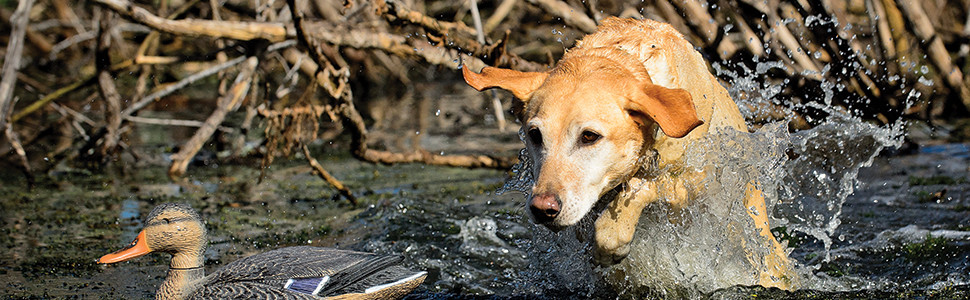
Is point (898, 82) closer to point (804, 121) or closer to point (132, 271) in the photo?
point (804, 121)

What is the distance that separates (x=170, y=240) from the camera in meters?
4.55

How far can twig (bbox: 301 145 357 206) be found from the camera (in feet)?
20.1

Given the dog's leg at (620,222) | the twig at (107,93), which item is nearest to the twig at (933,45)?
the dog's leg at (620,222)

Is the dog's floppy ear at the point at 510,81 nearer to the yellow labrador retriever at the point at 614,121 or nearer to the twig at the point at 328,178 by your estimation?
the yellow labrador retriever at the point at 614,121

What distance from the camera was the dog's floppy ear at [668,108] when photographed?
3.43m

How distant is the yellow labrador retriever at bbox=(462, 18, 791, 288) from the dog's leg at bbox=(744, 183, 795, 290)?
45cm

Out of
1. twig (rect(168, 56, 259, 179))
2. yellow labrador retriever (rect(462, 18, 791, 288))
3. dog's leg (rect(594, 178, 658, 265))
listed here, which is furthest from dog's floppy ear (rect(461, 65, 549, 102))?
twig (rect(168, 56, 259, 179))

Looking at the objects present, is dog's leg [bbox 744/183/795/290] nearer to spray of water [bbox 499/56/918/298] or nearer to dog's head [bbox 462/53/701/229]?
spray of water [bbox 499/56/918/298]

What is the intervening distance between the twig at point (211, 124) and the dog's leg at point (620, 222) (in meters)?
4.06

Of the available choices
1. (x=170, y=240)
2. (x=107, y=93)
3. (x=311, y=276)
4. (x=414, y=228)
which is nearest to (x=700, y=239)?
(x=311, y=276)

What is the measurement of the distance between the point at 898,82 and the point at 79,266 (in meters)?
6.25

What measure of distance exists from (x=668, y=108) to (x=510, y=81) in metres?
0.76

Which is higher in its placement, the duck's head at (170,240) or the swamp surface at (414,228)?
the duck's head at (170,240)

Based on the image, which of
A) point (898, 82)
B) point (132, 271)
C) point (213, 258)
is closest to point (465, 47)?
point (213, 258)
